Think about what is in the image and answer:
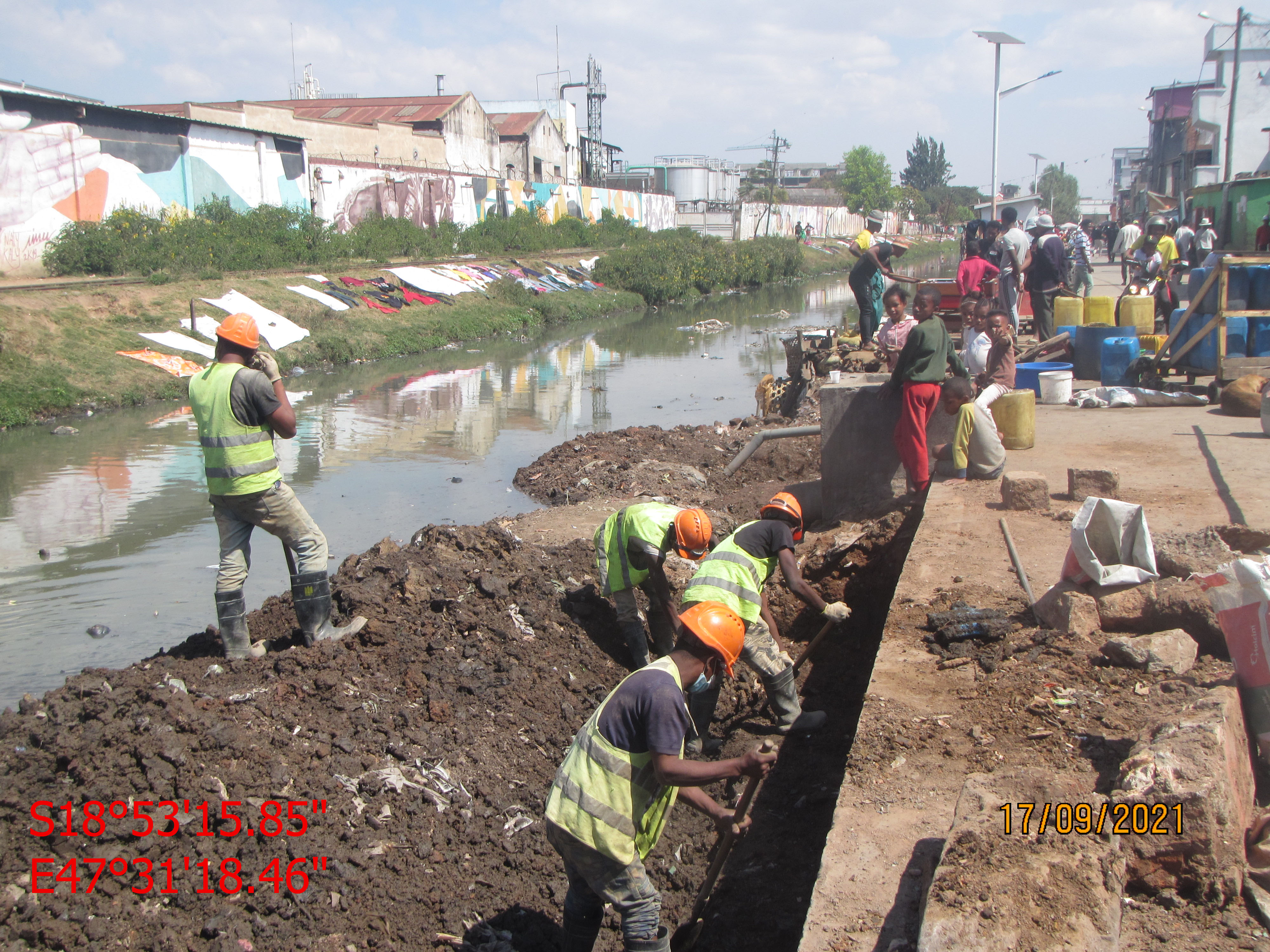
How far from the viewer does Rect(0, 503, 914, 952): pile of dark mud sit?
362 cm

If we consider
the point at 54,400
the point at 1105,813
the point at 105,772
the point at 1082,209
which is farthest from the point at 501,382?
the point at 1082,209

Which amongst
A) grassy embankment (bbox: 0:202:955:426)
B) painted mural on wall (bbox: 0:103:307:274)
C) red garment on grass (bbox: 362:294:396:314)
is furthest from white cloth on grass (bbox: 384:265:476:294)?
painted mural on wall (bbox: 0:103:307:274)

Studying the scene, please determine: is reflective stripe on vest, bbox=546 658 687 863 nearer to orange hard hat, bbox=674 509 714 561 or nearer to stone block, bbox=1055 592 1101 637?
orange hard hat, bbox=674 509 714 561

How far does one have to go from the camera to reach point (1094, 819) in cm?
288

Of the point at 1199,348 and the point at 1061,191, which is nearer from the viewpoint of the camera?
the point at 1199,348

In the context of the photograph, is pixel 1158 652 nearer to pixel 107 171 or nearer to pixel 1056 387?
pixel 1056 387

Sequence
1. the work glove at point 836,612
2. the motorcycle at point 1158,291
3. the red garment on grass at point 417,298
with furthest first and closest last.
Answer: the red garment on grass at point 417,298
the motorcycle at point 1158,291
the work glove at point 836,612

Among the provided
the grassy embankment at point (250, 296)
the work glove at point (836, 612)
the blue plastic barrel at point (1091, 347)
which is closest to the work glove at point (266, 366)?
the work glove at point (836, 612)

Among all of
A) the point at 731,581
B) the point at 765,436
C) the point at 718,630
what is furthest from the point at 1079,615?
the point at 765,436

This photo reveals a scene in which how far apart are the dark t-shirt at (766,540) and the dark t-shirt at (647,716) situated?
1.88 meters

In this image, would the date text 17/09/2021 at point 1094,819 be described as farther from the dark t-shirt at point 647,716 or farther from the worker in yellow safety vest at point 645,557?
the worker in yellow safety vest at point 645,557

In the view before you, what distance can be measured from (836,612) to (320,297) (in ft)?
63.8

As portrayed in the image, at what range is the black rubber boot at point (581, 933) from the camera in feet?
10.5

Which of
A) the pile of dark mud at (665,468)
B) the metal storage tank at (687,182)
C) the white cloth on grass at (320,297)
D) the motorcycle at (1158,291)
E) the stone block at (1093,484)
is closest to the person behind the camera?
the stone block at (1093,484)
